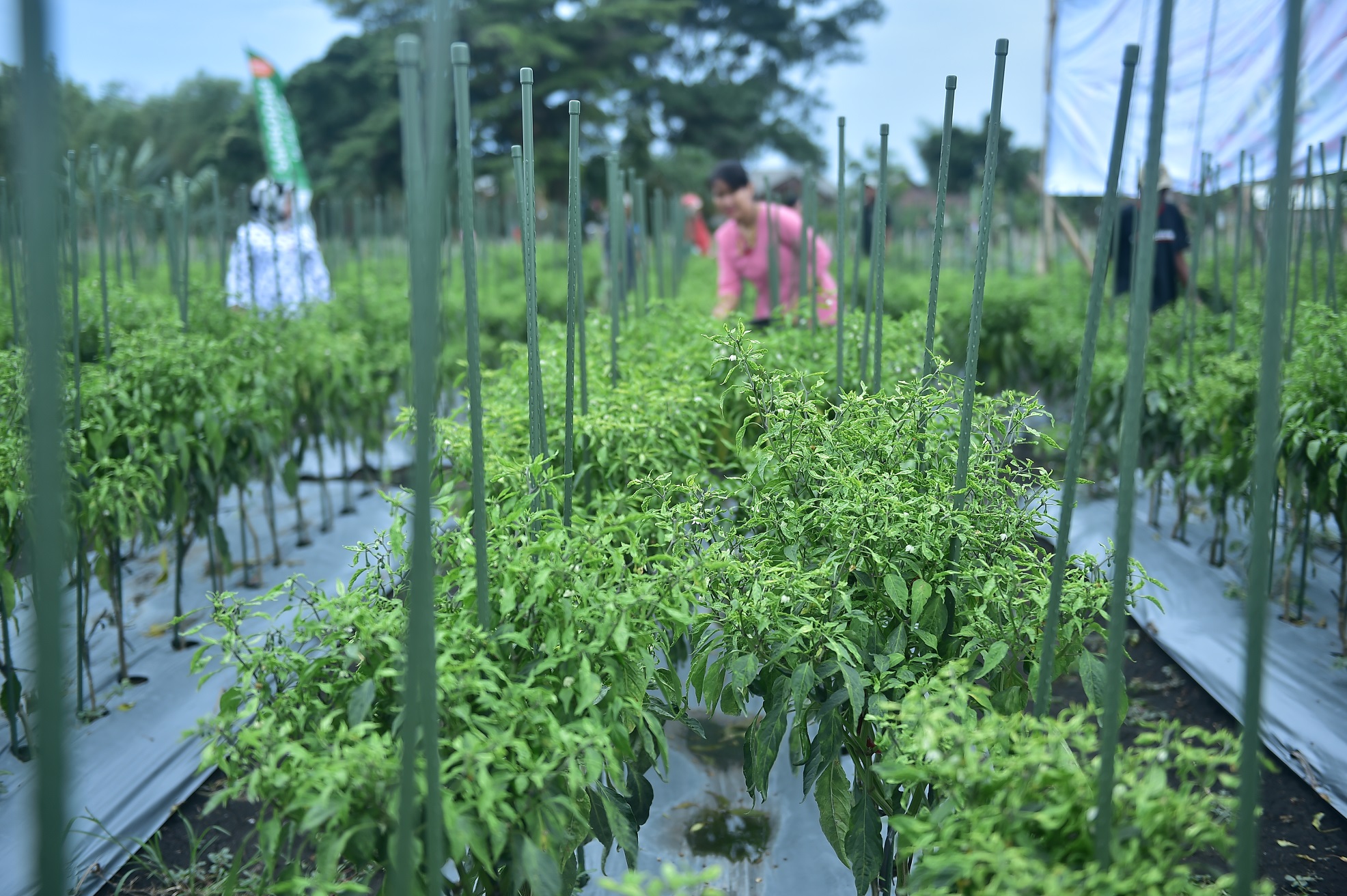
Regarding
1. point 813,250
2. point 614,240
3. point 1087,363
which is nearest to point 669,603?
point 1087,363

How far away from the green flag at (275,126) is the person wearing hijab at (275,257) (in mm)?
1913

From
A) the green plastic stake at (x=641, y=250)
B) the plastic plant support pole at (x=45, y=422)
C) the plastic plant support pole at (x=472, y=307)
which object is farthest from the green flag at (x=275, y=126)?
the plastic plant support pole at (x=45, y=422)

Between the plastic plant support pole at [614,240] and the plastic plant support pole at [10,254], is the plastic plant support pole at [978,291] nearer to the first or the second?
the plastic plant support pole at [614,240]

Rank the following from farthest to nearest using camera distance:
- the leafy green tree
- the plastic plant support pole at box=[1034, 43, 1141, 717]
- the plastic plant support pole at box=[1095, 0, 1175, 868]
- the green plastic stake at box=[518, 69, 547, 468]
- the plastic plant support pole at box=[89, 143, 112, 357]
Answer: the leafy green tree < the plastic plant support pole at box=[89, 143, 112, 357] < the green plastic stake at box=[518, 69, 547, 468] < the plastic plant support pole at box=[1034, 43, 1141, 717] < the plastic plant support pole at box=[1095, 0, 1175, 868]

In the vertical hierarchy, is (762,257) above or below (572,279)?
above

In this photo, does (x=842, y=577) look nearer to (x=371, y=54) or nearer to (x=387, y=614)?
(x=387, y=614)

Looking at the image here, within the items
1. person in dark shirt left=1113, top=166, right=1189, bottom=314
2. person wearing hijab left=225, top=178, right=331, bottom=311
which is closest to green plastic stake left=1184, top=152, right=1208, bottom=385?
person in dark shirt left=1113, top=166, right=1189, bottom=314

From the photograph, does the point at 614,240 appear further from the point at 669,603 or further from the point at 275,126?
Result: the point at 275,126

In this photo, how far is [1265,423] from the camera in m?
1.13

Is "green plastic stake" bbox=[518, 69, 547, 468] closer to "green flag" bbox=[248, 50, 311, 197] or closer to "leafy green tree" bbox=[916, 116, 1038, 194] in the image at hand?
"green flag" bbox=[248, 50, 311, 197]

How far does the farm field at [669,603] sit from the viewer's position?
3.87 feet

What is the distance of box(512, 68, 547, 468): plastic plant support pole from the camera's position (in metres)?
1.85

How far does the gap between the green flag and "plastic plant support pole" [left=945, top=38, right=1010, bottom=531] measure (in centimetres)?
666

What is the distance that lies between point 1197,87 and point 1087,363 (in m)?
5.47
